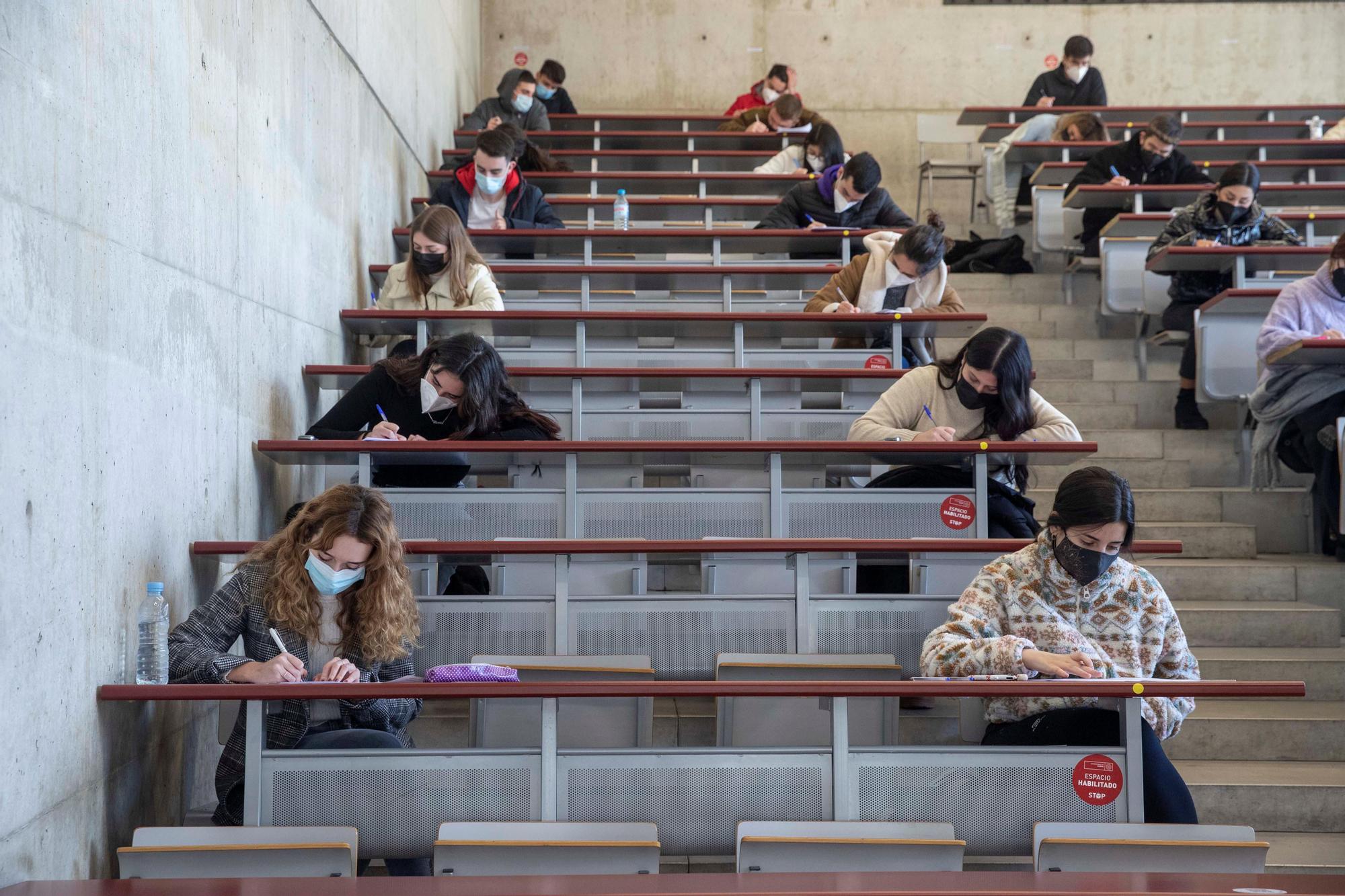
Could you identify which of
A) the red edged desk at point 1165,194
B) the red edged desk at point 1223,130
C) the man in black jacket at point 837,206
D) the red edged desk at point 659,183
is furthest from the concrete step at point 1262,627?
the red edged desk at point 1223,130

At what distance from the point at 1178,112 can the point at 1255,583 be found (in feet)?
15.3

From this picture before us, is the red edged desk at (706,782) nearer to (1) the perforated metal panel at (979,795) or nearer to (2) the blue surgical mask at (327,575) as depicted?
(1) the perforated metal panel at (979,795)

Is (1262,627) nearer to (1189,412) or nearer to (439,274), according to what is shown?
(1189,412)

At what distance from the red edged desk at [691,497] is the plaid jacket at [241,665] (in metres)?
0.74

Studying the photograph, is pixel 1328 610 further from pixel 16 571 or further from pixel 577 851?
pixel 16 571

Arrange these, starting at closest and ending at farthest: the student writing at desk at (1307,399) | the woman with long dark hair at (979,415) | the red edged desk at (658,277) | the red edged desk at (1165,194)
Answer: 1. the woman with long dark hair at (979,415)
2. the student writing at desk at (1307,399)
3. the red edged desk at (658,277)
4. the red edged desk at (1165,194)

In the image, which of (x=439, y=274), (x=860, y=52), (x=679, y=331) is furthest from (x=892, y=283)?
(x=860, y=52)

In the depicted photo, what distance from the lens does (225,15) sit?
9.94 feet

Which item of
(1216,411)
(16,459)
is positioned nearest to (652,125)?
(1216,411)

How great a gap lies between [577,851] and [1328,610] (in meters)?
2.33

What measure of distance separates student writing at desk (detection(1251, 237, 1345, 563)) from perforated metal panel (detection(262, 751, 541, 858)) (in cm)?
263

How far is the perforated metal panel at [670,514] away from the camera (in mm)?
3271

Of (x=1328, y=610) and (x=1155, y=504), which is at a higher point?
(x=1155, y=504)

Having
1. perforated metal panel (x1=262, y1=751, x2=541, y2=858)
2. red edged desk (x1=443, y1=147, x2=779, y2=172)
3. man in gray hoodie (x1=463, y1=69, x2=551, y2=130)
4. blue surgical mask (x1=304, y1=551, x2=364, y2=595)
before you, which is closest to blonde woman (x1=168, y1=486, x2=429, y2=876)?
blue surgical mask (x1=304, y1=551, x2=364, y2=595)
